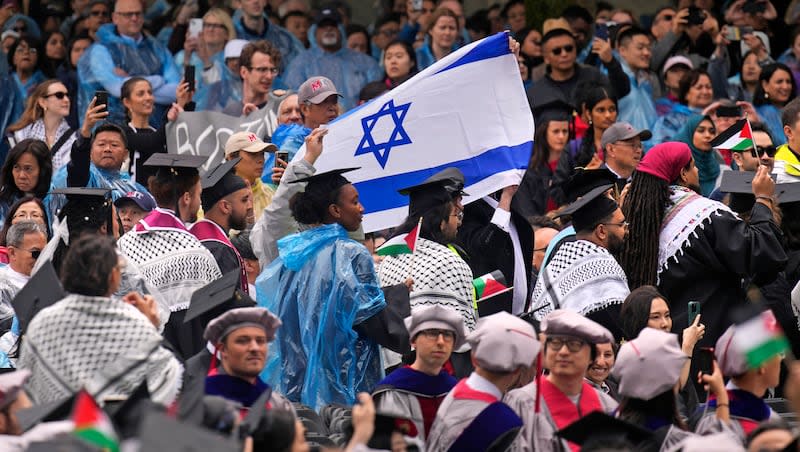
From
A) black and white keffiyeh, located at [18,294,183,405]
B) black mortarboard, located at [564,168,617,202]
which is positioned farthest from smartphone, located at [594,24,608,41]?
black and white keffiyeh, located at [18,294,183,405]

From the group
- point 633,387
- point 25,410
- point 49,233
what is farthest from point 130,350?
point 49,233

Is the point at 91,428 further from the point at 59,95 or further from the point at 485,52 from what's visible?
the point at 59,95

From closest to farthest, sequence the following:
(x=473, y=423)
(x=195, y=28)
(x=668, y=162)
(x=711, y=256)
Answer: (x=473, y=423), (x=711, y=256), (x=668, y=162), (x=195, y=28)

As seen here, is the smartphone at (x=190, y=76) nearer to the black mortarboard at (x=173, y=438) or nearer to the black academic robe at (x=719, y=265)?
the black academic robe at (x=719, y=265)

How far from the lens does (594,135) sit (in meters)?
12.9

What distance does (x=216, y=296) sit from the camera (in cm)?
819

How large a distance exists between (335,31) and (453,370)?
6890mm

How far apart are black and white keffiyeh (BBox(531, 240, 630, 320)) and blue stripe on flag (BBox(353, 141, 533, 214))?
1694mm

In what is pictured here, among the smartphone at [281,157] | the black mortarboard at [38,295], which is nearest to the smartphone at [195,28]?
the smartphone at [281,157]

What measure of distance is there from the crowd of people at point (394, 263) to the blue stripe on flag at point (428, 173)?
0.68 ft

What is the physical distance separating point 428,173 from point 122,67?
14.3ft

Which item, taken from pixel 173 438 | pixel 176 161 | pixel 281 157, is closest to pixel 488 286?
pixel 176 161

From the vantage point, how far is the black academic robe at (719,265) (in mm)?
9406

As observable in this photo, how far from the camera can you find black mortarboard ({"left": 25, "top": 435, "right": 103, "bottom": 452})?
562cm
